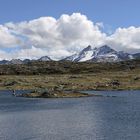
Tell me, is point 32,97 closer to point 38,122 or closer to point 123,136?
point 38,122

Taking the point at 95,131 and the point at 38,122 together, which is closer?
the point at 95,131

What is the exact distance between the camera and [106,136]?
7438 centimetres

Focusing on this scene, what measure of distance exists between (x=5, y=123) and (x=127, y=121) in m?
28.1

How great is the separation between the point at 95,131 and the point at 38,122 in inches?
804

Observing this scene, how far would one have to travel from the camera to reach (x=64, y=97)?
17588cm

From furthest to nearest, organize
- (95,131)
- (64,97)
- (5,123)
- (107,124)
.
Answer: (64,97) < (5,123) < (107,124) < (95,131)

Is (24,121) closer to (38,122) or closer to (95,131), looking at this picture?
(38,122)

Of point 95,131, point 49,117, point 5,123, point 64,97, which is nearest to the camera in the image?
point 95,131

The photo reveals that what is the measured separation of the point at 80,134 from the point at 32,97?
103751mm

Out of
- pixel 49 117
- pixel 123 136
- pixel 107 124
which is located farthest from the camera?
pixel 49 117

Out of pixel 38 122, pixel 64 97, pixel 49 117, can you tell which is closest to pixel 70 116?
pixel 49 117

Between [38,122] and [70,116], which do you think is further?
[70,116]

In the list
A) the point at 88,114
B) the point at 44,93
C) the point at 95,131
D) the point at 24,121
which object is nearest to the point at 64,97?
the point at 44,93

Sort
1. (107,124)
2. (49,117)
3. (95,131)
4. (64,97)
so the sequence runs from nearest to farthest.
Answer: (95,131) < (107,124) < (49,117) < (64,97)
